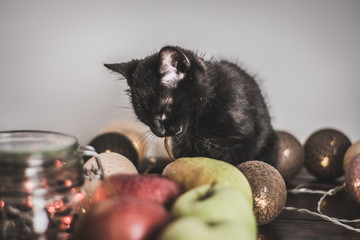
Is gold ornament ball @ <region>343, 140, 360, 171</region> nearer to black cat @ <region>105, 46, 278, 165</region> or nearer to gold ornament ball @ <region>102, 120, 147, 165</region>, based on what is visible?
black cat @ <region>105, 46, 278, 165</region>

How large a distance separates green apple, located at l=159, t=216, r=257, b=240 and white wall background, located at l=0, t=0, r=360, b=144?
2.68 ft

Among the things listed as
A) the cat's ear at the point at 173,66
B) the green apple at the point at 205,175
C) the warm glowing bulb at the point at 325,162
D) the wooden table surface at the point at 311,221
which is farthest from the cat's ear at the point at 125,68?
the warm glowing bulb at the point at 325,162

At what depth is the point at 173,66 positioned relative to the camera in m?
0.74

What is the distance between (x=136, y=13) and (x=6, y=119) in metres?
0.54

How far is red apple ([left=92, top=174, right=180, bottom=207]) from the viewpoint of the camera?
0.45 metres

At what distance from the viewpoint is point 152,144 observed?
3.84 ft

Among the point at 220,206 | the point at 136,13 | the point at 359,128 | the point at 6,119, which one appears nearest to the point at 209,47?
the point at 136,13

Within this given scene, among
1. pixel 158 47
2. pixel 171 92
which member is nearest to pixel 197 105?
pixel 171 92

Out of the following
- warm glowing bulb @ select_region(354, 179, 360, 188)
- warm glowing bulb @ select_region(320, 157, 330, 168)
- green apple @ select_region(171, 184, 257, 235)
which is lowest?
warm glowing bulb @ select_region(320, 157, 330, 168)

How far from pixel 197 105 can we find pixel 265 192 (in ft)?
0.82

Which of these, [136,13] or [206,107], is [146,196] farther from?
[136,13]

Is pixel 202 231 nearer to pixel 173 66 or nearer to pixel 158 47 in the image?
pixel 173 66

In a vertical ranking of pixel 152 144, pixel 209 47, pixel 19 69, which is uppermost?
pixel 209 47

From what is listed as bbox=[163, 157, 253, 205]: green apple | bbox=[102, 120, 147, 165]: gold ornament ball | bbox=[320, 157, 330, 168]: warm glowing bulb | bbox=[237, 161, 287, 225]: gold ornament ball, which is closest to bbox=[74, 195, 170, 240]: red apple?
bbox=[163, 157, 253, 205]: green apple
